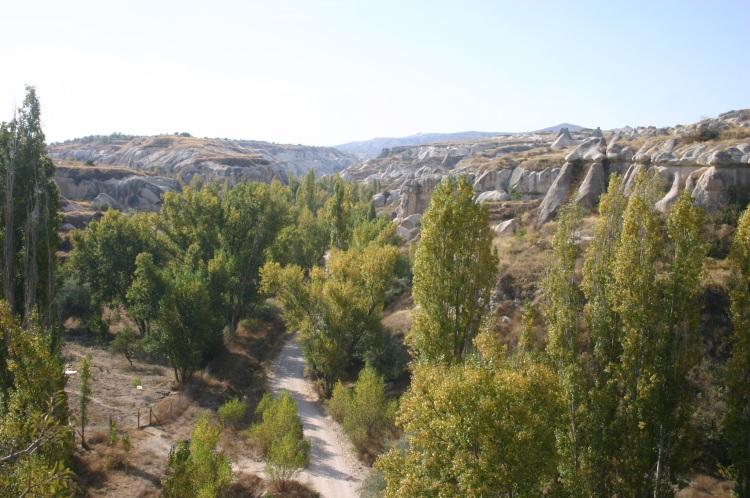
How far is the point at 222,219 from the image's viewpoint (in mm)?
36531

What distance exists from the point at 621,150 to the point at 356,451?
78.9 ft

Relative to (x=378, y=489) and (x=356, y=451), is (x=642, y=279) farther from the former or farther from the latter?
(x=356, y=451)

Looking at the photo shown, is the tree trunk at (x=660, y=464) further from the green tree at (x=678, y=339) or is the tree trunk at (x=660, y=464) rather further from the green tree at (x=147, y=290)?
the green tree at (x=147, y=290)

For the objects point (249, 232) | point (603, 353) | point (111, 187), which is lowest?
point (603, 353)

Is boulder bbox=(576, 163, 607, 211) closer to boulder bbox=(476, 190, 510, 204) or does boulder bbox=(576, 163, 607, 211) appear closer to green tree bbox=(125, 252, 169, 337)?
boulder bbox=(476, 190, 510, 204)

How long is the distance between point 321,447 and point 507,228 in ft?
60.8

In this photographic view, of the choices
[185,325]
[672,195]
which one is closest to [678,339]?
[672,195]

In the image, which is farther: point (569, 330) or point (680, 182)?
point (680, 182)

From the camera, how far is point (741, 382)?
43.1 feet

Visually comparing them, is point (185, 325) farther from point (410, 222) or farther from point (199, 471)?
point (410, 222)

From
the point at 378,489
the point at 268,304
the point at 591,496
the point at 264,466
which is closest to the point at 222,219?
the point at 268,304

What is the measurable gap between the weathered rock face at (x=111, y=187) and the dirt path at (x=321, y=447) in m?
54.4

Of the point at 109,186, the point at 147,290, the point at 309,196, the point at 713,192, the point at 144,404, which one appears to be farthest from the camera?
the point at 109,186

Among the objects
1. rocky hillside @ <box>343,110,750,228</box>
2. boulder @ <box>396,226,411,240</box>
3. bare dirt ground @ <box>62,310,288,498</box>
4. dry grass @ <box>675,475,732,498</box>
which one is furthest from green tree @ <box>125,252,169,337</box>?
dry grass @ <box>675,475,732,498</box>
